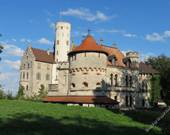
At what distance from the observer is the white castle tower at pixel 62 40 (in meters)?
109

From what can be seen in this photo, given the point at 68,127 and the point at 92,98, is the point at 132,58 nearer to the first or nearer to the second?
the point at 92,98

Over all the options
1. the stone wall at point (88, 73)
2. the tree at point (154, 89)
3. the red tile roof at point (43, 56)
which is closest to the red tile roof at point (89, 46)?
the stone wall at point (88, 73)

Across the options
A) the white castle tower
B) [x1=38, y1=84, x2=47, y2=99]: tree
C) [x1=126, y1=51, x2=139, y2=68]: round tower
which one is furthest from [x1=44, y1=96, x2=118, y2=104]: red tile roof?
the white castle tower

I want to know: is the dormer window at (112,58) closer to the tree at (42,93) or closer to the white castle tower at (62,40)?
the tree at (42,93)

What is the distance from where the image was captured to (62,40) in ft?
359

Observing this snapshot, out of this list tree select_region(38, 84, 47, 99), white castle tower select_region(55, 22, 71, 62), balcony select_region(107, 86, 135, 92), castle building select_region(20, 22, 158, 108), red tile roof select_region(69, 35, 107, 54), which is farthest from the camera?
white castle tower select_region(55, 22, 71, 62)

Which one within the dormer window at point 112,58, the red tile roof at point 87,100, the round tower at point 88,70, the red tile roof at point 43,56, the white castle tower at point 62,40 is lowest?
the red tile roof at point 87,100

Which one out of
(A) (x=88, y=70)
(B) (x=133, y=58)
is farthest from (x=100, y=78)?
(B) (x=133, y=58)

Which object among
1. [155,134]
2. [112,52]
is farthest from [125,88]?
[155,134]

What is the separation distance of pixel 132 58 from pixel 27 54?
147 feet

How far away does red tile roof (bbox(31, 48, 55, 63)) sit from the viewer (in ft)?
343

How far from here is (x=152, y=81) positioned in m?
72.8

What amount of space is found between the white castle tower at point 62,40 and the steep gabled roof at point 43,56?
69.3 inches

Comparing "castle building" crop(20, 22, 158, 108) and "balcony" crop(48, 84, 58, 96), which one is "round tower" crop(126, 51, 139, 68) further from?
"balcony" crop(48, 84, 58, 96)
